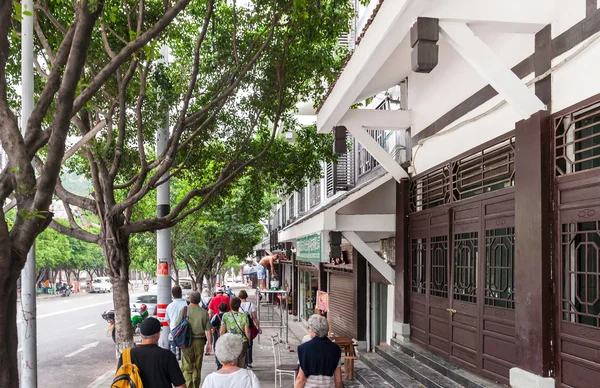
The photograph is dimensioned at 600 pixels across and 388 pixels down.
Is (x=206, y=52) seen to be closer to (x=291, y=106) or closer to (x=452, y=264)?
(x=291, y=106)

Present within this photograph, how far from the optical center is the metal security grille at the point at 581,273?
4977mm

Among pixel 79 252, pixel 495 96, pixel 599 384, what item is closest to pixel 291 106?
pixel 495 96

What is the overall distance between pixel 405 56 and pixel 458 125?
71.5 inches

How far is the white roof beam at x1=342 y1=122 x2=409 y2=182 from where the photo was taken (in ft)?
32.1

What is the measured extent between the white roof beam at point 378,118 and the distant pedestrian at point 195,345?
4.06 meters

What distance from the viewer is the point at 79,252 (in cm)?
5788

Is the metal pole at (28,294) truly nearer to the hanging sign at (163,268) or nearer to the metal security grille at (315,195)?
the hanging sign at (163,268)

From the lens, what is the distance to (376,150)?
9969mm

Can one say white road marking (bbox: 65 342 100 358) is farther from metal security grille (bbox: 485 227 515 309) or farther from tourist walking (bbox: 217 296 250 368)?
metal security grille (bbox: 485 227 515 309)

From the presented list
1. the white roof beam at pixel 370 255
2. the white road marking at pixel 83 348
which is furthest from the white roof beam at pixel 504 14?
the white road marking at pixel 83 348

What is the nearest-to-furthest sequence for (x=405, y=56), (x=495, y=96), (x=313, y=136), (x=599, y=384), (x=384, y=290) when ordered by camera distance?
1. (x=599, y=384)
2. (x=495, y=96)
3. (x=405, y=56)
4. (x=384, y=290)
5. (x=313, y=136)

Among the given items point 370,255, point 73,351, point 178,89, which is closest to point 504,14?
point 370,255

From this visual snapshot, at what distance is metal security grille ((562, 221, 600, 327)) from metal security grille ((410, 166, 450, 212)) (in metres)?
3.27

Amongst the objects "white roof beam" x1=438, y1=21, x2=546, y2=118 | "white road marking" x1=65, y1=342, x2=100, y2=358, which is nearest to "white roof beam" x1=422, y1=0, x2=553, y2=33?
"white roof beam" x1=438, y1=21, x2=546, y2=118
